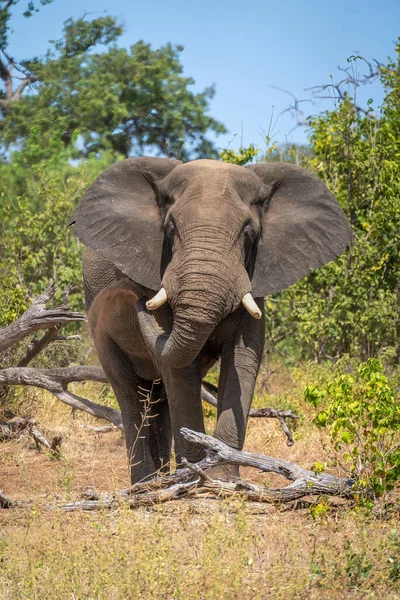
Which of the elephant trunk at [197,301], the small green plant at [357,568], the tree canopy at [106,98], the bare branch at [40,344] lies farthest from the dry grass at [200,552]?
the tree canopy at [106,98]

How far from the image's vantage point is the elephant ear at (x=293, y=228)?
653cm

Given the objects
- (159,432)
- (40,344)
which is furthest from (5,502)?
(40,344)

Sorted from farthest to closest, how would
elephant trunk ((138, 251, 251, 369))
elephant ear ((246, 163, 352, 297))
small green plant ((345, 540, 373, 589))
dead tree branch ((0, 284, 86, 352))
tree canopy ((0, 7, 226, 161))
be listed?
1. tree canopy ((0, 7, 226, 161))
2. dead tree branch ((0, 284, 86, 352))
3. elephant ear ((246, 163, 352, 297))
4. elephant trunk ((138, 251, 251, 369))
5. small green plant ((345, 540, 373, 589))

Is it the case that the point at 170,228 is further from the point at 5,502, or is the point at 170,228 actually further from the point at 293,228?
the point at 5,502

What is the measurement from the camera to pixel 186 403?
6309 millimetres

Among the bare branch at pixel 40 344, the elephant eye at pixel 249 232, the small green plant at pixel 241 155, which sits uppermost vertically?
the small green plant at pixel 241 155

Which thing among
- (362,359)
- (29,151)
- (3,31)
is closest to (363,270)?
(362,359)

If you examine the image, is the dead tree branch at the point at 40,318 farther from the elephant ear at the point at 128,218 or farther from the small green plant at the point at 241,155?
the small green plant at the point at 241,155

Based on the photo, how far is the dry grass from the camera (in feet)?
14.2

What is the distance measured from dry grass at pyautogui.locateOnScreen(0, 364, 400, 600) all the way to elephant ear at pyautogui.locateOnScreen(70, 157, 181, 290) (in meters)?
1.64

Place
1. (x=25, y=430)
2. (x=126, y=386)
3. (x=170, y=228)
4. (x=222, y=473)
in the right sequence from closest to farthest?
(x=222, y=473), (x=170, y=228), (x=126, y=386), (x=25, y=430)

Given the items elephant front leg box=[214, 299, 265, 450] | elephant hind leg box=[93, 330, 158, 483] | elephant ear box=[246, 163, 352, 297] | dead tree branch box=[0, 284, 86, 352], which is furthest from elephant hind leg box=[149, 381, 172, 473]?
elephant ear box=[246, 163, 352, 297]

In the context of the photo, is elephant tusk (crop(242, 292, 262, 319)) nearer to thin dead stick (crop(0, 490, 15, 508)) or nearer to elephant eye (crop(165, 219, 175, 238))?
elephant eye (crop(165, 219, 175, 238))

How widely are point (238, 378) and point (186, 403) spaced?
39cm
